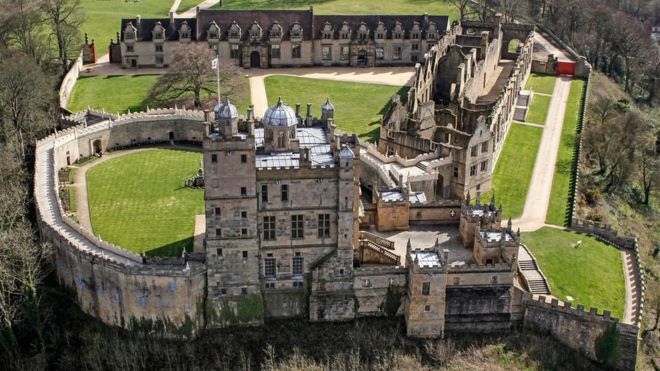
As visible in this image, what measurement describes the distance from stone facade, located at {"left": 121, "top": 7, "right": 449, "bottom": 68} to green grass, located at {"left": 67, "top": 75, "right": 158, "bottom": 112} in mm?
8288

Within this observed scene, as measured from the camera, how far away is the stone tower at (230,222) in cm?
7081

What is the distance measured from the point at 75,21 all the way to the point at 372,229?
9994cm

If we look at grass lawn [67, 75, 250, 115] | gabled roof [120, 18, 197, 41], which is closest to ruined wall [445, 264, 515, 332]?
grass lawn [67, 75, 250, 115]

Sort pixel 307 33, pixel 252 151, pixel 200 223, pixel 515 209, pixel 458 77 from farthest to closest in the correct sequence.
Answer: pixel 307 33 → pixel 458 77 → pixel 515 209 → pixel 200 223 → pixel 252 151

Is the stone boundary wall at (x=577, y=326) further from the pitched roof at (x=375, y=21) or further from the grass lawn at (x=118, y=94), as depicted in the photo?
the pitched roof at (x=375, y=21)

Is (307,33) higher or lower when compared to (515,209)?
higher

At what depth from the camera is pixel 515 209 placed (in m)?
99.2

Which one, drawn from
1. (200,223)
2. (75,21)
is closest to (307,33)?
(75,21)

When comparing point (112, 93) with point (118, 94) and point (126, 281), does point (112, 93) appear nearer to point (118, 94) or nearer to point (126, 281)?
point (118, 94)

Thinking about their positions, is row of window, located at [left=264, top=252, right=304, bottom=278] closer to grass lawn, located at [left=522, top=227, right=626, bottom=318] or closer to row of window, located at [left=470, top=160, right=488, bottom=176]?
grass lawn, located at [left=522, top=227, right=626, bottom=318]

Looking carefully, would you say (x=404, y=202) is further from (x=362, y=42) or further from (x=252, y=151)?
(x=362, y=42)

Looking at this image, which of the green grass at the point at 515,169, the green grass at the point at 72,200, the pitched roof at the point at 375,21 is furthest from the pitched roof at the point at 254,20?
the green grass at the point at 72,200

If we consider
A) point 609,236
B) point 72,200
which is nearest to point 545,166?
point 609,236

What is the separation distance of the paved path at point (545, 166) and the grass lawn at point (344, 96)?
79.4 feet
